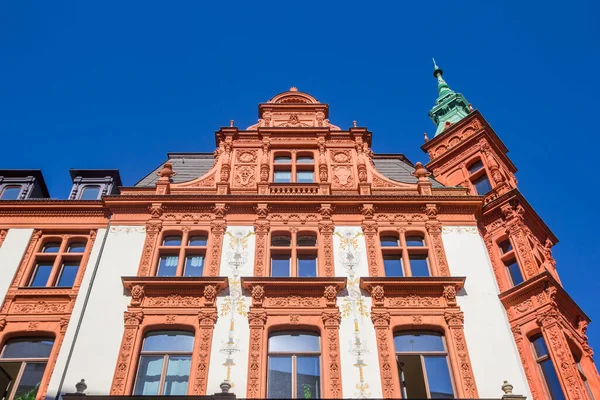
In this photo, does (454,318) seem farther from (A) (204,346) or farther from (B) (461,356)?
(A) (204,346)

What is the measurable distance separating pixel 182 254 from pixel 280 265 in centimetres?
381

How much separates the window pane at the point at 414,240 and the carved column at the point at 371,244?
56.1 inches

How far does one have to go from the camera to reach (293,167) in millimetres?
27250

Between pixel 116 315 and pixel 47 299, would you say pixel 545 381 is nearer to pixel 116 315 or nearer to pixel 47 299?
pixel 116 315

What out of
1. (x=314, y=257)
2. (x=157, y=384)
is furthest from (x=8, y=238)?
(x=314, y=257)

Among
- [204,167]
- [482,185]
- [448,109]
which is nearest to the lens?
[482,185]

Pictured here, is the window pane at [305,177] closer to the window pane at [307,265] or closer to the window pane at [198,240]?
the window pane at [307,265]

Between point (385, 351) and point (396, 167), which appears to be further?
point (396, 167)

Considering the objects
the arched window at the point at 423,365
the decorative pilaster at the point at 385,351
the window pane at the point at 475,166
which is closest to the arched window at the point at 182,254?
the decorative pilaster at the point at 385,351

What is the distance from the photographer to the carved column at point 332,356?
18.7 metres

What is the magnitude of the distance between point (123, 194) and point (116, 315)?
628 cm

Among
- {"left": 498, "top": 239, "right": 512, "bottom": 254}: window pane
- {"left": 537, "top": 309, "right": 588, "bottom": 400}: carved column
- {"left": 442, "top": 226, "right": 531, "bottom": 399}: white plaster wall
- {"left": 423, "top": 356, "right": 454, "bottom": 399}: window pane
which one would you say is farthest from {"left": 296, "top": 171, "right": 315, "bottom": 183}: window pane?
{"left": 537, "top": 309, "right": 588, "bottom": 400}: carved column

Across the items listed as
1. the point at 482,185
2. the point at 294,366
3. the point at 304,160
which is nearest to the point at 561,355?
the point at 294,366

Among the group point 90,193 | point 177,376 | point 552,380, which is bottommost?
point 552,380
